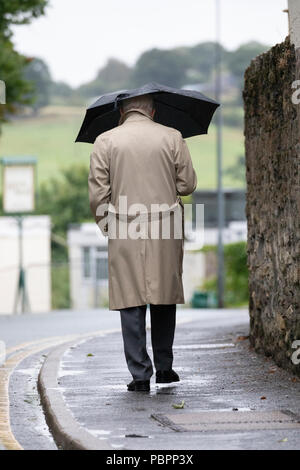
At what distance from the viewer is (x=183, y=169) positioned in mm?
8047

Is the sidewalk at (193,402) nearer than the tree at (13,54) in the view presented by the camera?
Yes

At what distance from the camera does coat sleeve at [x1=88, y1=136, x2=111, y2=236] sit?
26.0ft

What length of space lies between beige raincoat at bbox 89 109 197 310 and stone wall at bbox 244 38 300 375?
1.06 metres

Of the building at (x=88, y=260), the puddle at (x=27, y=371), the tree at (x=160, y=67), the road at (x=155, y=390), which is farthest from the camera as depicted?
the tree at (x=160, y=67)

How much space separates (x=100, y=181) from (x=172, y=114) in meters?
1.20

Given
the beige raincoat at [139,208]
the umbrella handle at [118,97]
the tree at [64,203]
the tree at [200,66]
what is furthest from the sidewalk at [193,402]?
the tree at [200,66]

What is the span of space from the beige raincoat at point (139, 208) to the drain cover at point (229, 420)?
111 centimetres

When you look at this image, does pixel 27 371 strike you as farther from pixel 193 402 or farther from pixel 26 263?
pixel 26 263

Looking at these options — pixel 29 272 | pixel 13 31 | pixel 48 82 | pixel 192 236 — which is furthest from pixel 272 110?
pixel 48 82

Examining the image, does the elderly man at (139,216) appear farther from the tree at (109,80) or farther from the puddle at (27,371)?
the tree at (109,80)

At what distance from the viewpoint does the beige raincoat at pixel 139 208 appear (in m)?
7.90

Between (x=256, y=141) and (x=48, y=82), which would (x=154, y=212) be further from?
(x=48, y=82)

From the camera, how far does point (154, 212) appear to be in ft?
26.0

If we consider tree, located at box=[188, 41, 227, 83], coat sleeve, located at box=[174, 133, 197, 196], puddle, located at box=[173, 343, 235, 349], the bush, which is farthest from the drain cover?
tree, located at box=[188, 41, 227, 83]
